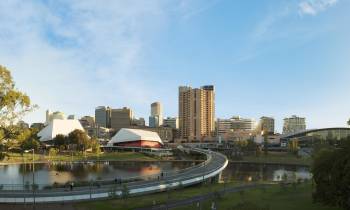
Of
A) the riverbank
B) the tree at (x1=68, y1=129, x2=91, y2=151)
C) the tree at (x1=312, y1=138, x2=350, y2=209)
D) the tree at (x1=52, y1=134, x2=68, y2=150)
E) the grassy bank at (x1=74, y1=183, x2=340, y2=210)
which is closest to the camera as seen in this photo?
the tree at (x1=312, y1=138, x2=350, y2=209)

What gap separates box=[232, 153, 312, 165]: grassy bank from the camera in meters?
142

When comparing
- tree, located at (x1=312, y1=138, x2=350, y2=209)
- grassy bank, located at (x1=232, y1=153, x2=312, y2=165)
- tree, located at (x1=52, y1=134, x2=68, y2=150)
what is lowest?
grassy bank, located at (x1=232, y1=153, x2=312, y2=165)

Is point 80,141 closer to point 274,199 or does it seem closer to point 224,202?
point 274,199

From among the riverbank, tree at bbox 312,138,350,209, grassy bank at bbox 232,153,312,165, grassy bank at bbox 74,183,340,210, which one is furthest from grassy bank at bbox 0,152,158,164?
tree at bbox 312,138,350,209

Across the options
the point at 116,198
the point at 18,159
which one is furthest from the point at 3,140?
the point at 18,159

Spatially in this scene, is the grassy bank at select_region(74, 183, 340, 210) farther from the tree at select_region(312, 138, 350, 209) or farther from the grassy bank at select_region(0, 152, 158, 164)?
the grassy bank at select_region(0, 152, 158, 164)

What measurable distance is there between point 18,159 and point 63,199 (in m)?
91.0

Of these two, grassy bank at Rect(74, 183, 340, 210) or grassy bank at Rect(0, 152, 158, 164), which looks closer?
grassy bank at Rect(74, 183, 340, 210)

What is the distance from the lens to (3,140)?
4016 cm

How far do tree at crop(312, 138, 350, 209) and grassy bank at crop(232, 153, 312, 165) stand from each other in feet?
329

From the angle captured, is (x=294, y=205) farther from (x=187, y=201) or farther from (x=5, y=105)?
(x=5, y=105)

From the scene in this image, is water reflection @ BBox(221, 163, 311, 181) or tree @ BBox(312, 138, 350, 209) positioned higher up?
tree @ BBox(312, 138, 350, 209)

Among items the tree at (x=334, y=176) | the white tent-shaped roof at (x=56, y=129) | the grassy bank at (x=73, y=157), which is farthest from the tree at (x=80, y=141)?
the tree at (x=334, y=176)

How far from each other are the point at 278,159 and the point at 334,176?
115683 mm
